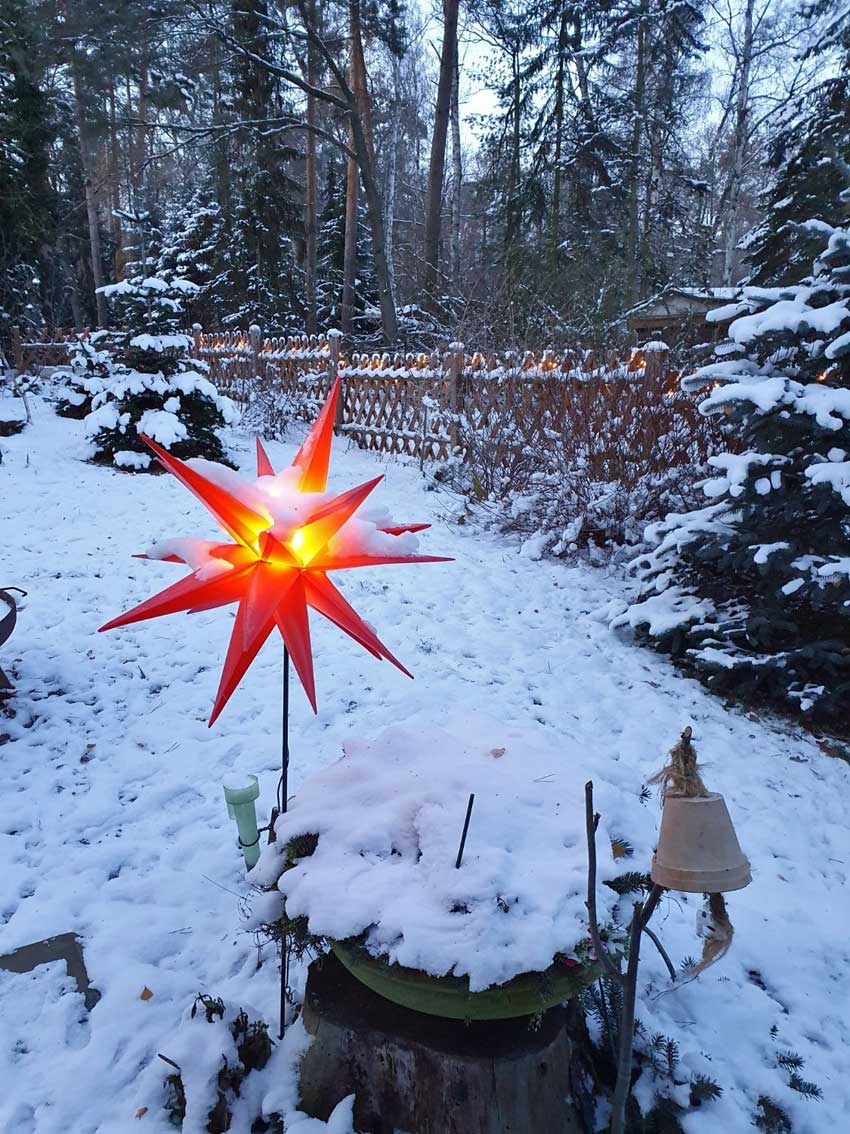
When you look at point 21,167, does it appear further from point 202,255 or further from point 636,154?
point 636,154

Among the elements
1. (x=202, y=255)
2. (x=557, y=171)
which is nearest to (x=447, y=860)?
(x=557, y=171)

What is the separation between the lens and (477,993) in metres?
1.11

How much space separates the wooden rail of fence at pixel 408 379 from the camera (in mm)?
5715

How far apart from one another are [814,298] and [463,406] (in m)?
4.71

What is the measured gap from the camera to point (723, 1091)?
1.51 m

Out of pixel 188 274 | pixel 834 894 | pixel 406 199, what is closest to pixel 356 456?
pixel 834 894

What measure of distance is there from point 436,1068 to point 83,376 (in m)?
11.1

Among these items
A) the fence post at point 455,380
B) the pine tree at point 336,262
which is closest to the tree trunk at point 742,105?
the fence post at point 455,380

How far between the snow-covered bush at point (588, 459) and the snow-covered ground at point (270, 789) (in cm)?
54

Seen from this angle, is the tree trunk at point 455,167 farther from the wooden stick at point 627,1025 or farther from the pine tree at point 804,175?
the wooden stick at point 627,1025

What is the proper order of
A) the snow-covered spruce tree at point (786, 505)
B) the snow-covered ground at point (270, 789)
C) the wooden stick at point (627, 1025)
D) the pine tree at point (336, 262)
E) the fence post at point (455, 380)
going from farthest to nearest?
the pine tree at point (336, 262) < the fence post at point (455, 380) < the snow-covered spruce tree at point (786, 505) < the snow-covered ground at point (270, 789) < the wooden stick at point (627, 1025)

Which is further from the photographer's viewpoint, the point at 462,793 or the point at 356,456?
the point at 356,456

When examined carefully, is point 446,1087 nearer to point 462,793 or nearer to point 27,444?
point 462,793

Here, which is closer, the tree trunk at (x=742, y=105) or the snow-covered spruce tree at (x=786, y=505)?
the snow-covered spruce tree at (x=786, y=505)
